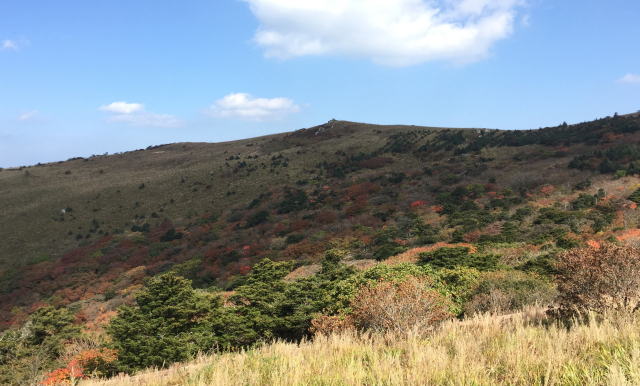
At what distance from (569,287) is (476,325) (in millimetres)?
1648

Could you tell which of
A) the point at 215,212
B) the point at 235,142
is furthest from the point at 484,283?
the point at 235,142

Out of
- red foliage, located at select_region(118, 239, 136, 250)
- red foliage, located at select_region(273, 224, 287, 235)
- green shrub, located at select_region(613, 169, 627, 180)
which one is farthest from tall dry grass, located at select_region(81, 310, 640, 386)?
red foliage, located at select_region(118, 239, 136, 250)

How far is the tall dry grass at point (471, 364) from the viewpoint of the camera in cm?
309

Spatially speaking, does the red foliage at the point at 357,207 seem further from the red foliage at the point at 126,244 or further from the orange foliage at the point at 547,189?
the red foliage at the point at 126,244

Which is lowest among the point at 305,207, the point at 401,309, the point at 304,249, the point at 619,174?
the point at 304,249

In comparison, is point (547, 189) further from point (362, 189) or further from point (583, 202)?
point (362, 189)

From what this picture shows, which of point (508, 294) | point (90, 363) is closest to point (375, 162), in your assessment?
point (508, 294)

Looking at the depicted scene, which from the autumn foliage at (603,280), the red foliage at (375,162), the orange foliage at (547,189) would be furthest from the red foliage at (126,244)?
the orange foliage at (547,189)

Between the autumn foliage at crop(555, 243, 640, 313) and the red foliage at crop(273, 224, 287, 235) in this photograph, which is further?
the red foliage at crop(273, 224, 287, 235)

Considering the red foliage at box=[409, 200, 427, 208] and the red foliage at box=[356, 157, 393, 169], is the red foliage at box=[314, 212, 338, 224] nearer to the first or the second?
the red foliage at box=[409, 200, 427, 208]

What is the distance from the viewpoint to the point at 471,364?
11.7 ft

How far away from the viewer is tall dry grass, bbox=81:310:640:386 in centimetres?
309

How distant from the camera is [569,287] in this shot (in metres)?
5.69

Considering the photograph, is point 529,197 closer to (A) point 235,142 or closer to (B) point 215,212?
(B) point 215,212
